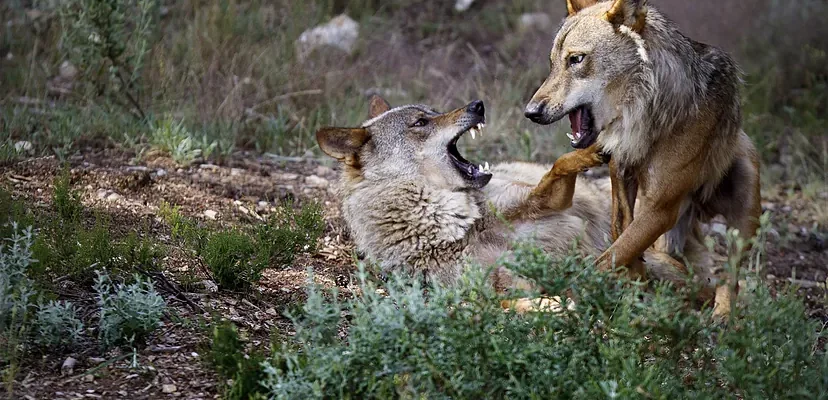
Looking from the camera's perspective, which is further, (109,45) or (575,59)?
(109,45)

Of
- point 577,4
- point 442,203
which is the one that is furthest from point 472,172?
point 577,4

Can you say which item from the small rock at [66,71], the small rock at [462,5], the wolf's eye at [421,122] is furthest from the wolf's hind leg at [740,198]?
the small rock at [462,5]

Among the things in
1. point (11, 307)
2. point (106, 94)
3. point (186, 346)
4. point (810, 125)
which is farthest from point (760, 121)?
point (11, 307)

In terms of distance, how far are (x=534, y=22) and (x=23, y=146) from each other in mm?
6484

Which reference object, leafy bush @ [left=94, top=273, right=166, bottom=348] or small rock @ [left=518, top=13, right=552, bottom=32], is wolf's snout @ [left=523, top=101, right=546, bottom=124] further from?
small rock @ [left=518, top=13, right=552, bottom=32]

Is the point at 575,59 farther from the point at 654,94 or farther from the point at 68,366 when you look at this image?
the point at 68,366

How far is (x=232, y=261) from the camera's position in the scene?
15.5ft

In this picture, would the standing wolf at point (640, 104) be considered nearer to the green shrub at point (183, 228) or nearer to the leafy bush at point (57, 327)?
the green shrub at point (183, 228)

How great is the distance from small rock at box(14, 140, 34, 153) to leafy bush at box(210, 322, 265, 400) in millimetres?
3431

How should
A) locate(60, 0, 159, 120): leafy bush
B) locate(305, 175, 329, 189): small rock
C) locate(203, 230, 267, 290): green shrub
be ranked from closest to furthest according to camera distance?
1. locate(203, 230, 267, 290): green shrub
2. locate(305, 175, 329, 189): small rock
3. locate(60, 0, 159, 120): leafy bush

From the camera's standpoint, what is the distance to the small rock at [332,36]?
9208 mm

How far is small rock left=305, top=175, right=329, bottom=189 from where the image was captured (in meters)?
6.97

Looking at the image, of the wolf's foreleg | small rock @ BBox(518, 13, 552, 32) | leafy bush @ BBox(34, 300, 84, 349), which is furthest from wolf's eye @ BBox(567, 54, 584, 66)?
small rock @ BBox(518, 13, 552, 32)

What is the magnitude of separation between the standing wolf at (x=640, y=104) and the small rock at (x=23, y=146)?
3.64 m
